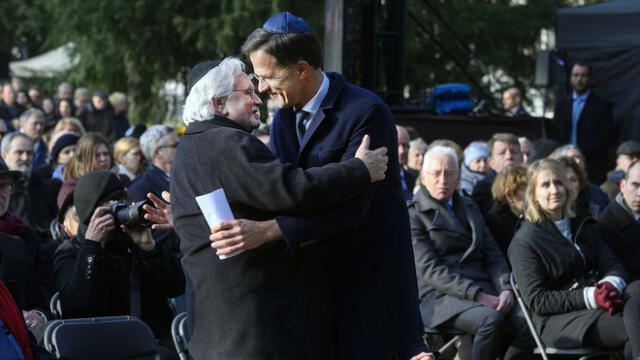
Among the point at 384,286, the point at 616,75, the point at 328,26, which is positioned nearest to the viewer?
the point at 384,286

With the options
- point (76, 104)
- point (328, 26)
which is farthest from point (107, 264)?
point (76, 104)

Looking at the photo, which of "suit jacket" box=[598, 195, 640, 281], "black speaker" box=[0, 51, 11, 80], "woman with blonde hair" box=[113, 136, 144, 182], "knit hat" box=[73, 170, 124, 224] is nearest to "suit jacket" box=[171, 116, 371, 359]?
"knit hat" box=[73, 170, 124, 224]

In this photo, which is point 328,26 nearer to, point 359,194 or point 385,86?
point 385,86

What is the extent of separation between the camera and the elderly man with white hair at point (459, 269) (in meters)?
6.28

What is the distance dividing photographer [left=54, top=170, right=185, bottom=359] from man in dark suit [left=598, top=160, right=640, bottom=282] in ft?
10.3

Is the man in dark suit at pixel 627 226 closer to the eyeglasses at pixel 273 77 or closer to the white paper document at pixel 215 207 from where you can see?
the eyeglasses at pixel 273 77

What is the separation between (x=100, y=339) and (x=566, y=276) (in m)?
3.24

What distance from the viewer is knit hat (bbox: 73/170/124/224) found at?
16.4 feet

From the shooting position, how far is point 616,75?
11680 mm

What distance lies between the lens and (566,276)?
626 cm

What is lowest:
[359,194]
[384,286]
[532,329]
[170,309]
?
[532,329]

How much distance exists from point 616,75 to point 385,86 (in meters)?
2.82

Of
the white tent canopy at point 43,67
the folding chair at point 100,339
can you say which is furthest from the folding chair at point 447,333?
the white tent canopy at point 43,67

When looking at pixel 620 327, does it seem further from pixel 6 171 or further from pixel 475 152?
pixel 6 171
